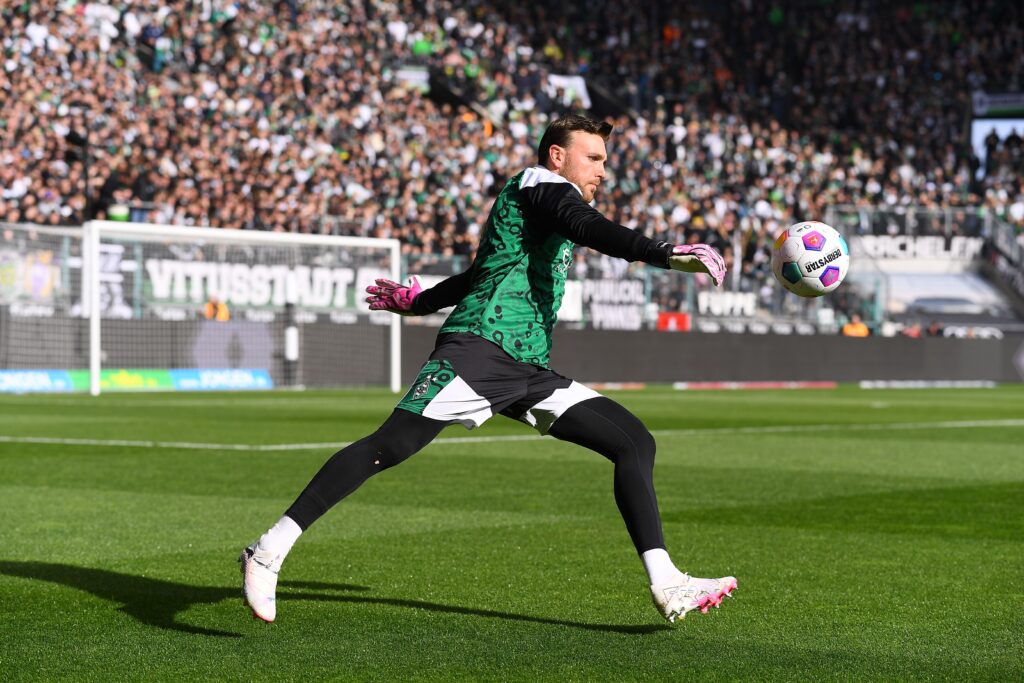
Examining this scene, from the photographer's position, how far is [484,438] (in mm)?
16734

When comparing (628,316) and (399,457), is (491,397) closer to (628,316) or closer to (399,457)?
(399,457)

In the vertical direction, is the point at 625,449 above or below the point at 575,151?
below

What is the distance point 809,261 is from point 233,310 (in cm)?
2308

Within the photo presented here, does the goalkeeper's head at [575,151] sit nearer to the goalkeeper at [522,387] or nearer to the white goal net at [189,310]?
the goalkeeper at [522,387]

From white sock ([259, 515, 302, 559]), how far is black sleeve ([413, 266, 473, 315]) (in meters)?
1.14

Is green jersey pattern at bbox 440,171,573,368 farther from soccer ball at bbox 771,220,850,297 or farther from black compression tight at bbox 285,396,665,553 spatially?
soccer ball at bbox 771,220,850,297

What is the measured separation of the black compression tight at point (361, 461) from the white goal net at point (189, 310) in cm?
1908

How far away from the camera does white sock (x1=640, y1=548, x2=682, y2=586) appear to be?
558cm

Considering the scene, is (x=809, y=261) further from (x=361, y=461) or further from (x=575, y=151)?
(x=361, y=461)

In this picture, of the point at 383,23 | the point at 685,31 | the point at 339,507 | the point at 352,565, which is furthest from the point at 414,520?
the point at 685,31

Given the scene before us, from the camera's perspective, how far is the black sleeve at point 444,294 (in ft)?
20.1

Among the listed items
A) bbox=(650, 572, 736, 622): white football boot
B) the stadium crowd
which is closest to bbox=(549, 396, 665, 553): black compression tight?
bbox=(650, 572, 736, 622): white football boot

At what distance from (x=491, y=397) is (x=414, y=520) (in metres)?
3.88

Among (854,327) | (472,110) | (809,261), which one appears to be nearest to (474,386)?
(809,261)
